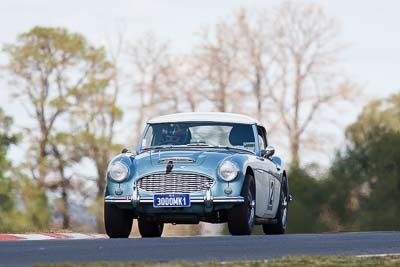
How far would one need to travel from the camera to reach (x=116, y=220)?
16.7m

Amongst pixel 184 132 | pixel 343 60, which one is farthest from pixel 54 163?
pixel 184 132

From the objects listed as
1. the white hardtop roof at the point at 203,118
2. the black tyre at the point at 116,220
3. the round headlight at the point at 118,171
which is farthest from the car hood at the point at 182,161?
the white hardtop roof at the point at 203,118

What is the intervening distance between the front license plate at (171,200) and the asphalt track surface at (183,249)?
1.58m

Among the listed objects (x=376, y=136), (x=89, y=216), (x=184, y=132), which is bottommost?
(x=89, y=216)

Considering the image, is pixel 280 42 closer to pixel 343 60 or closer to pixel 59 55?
pixel 343 60

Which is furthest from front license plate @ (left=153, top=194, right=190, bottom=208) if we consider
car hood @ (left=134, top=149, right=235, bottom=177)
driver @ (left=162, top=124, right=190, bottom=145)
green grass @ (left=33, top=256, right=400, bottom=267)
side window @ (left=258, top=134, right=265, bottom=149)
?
green grass @ (left=33, top=256, right=400, bottom=267)

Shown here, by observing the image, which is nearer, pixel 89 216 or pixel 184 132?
pixel 184 132

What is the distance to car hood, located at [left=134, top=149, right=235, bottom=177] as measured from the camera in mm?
16375

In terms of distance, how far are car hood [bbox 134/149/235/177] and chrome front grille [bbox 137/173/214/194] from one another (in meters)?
0.08

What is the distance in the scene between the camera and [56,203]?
183ft

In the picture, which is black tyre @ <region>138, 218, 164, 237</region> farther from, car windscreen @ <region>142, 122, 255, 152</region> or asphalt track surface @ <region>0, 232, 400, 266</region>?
asphalt track surface @ <region>0, 232, 400, 266</region>

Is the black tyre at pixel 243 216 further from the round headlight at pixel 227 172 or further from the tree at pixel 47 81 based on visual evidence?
the tree at pixel 47 81

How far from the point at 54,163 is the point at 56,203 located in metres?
1.83

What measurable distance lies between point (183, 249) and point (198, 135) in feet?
18.2
